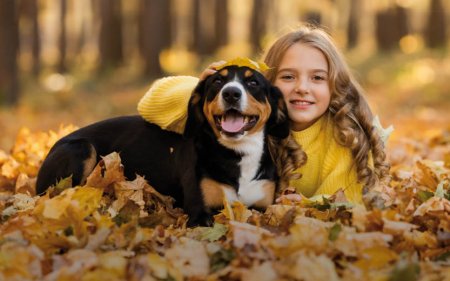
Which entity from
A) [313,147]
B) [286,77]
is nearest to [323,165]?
[313,147]

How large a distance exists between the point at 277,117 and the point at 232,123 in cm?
45

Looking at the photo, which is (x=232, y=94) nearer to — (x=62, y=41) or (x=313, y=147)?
(x=313, y=147)

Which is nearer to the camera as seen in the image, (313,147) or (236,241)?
(236,241)

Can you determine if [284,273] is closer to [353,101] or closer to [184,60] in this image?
[353,101]

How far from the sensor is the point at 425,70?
2141 centimetres

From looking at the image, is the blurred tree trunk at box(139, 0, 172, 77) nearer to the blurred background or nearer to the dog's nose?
the blurred background

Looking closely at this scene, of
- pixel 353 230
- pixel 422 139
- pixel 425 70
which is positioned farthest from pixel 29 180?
pixel 425 70

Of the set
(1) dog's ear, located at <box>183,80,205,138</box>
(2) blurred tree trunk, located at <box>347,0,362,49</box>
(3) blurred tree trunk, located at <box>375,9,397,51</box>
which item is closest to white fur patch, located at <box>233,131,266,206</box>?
(1) dog's ear, located at <box>183,80,205,138</box>

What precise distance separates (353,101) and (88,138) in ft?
7.08

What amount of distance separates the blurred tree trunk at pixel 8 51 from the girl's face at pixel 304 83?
11.0 meters

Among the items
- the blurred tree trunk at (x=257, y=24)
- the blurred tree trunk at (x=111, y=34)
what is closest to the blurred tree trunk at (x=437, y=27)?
the blurred tree trunk at (x=257, y=24)

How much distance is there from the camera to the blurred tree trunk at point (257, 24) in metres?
27.8

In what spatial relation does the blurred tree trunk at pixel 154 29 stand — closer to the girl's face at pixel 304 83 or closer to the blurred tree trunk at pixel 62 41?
the blurred tree trunk at pixel 62 41

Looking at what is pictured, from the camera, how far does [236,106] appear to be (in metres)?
4.36
